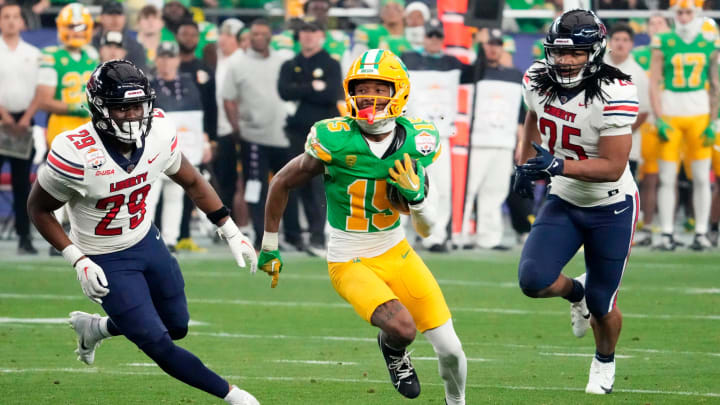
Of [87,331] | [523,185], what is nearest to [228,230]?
[87,331]

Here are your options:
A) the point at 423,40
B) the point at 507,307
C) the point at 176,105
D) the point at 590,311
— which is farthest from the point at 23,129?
the point at 590,311

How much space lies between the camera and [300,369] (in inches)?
278

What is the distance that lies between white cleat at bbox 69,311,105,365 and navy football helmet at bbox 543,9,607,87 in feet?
8.19

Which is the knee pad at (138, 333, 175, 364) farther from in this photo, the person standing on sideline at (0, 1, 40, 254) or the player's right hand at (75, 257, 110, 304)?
the person standing on sideline at (0, 1, 40, 254)

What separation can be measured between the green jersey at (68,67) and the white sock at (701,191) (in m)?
5.62

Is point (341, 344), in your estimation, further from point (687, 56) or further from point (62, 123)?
point (687, 56)

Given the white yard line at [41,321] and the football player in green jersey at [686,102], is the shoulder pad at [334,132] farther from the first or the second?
the football player in green jersey at [686,102]

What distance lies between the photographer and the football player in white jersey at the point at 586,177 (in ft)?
20.5

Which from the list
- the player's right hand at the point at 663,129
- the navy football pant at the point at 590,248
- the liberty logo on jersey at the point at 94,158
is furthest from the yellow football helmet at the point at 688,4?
the liberty logo on jersey at the point at 94,158

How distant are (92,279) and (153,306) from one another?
34 cm

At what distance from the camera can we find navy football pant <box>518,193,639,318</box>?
642 centimetres

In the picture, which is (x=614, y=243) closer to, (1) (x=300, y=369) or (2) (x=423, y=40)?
(1) (x=300, y=369)

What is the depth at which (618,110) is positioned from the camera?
620 cm

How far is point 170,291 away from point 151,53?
25.5ft
